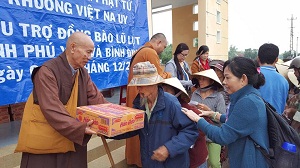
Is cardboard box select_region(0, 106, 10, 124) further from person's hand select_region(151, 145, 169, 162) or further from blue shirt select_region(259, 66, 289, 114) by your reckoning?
blue shirt select_region(259, 66, 289, 114)

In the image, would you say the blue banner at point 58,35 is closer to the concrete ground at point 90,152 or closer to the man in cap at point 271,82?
the concrete ground at point 90,152

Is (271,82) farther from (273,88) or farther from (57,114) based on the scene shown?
(57,114)

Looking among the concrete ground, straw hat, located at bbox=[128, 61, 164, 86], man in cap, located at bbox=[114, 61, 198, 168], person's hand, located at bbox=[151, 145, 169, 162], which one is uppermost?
straw hat, located at bbox=[128, 61, 164, 86]

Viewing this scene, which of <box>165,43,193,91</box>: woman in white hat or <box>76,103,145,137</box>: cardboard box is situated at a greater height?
<box>165,43,193,91</box>: woman in white hat

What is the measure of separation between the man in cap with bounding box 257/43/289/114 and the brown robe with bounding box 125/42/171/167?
1094 mm

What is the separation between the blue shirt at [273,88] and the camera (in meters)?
2.49

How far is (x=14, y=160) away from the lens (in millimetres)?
2652

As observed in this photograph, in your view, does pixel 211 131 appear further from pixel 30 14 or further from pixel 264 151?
pixel 30 14

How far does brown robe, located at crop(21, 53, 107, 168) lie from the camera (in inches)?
61.2

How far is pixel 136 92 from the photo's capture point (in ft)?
9.58

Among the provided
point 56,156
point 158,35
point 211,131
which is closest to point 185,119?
point 211,131

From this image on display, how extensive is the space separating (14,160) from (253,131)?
8.41 ft

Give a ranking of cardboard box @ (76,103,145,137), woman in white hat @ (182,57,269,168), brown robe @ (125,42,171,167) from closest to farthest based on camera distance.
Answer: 1. cardboard box @ (76,103,145,137)
2. woman in white hat @ (182,57,269,168)
3. brown robe @ (125,42,171,167)

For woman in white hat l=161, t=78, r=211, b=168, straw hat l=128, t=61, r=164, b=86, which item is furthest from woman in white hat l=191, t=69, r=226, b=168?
straw hat l=128, t=61, r=164, b=86
